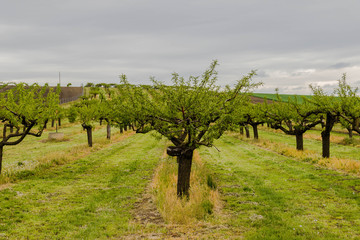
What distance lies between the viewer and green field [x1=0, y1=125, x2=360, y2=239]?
945 centimetres

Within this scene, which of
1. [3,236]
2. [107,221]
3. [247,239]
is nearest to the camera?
[247,239]

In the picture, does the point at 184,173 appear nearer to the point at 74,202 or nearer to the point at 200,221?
the point at 200,221

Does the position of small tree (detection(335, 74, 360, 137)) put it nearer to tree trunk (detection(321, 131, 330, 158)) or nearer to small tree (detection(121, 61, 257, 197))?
tree trunk (detection(321, 131, 330, 158))

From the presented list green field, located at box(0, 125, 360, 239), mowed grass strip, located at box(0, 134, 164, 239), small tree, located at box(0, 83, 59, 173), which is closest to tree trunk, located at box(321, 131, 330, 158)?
green field, located at box(0, 125, 360, 239)

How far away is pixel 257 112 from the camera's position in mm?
38906

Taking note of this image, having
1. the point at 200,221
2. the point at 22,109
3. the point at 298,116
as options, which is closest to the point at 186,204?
the point at 200,221

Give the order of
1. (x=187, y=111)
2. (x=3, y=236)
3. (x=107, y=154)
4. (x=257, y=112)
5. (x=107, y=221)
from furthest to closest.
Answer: (x=257, y=112) → (x=107, y=154) → (x=187, y=111) → (x=107, y=221) → (x=3, y=236)

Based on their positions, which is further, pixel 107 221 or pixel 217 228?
pixel 107 221

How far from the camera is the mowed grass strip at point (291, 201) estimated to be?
9383mm

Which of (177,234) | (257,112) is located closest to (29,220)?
(177,234)

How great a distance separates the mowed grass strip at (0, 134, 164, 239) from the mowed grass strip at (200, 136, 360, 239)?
478cm

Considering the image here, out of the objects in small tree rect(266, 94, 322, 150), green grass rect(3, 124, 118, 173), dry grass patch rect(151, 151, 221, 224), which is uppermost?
small tree rect(266, 94, 322, 150)

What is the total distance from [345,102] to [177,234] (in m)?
17.5

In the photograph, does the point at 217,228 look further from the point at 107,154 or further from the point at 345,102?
the point at 107,154
